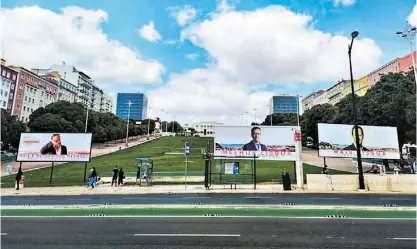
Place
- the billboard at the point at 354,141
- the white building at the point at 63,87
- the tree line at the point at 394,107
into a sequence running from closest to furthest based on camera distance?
the billboard at the point at 354,141, the tree line at the point at 394,107, the white building at the point at 63,87

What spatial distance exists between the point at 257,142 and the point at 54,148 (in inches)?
862

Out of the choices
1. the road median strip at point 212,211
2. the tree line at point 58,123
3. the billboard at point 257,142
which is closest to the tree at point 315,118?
the billboard at point 257,142

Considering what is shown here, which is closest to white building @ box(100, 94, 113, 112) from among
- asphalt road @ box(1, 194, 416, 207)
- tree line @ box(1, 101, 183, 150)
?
tree line @ box(1, 101, 183, 150)

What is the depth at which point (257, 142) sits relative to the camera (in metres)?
31.2

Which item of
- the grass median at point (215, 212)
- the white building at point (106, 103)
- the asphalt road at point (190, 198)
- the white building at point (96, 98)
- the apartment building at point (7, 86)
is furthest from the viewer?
the white building at point (106, 103)

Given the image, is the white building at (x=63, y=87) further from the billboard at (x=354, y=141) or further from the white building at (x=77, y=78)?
the billboard at (x=354, y=141)

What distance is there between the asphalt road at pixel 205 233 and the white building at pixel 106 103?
167687mm

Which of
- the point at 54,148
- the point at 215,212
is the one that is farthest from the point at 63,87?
the point at 215,212

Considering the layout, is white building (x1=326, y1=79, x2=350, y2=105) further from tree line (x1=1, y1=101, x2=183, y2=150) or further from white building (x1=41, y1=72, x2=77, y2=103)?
white building (x1=41, y1=72, x2=77, y2=103)

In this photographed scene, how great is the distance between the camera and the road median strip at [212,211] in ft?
40.3

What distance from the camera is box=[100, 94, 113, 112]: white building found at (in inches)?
6752

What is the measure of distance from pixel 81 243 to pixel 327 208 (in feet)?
36.6

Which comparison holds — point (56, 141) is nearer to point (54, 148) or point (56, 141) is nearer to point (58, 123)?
point (54, 148)

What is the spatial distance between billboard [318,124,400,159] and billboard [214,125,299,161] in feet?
11.2
